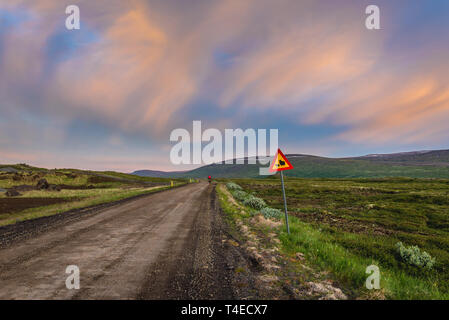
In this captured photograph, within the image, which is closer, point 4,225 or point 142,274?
point 142,274

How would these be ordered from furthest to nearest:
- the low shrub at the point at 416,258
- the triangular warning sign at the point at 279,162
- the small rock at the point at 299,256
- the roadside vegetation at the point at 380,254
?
the triangular warning sign at the point at 279,162 → the low shrub at the point at 416,258 → the small rock at the point at 299,256 → the roadside vegetation at the point at 380,254

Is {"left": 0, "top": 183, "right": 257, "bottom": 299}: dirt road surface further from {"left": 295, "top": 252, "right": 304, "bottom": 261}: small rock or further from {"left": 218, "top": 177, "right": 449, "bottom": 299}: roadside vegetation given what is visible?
{"left": 218, "top": 177, "right": 449, "bottom": 299}: roadside vegetation

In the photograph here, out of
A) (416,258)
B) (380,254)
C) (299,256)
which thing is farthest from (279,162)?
(416,258)

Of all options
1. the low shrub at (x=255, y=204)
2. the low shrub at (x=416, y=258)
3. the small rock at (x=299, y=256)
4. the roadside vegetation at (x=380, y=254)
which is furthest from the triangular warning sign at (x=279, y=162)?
the low shrub at (x=255, y=204)

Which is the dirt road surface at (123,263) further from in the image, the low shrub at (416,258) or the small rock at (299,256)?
the low shrub at (416,258)

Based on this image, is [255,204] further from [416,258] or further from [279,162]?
[416,258]

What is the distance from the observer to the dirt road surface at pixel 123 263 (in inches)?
159

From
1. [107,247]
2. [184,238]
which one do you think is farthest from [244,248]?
[107,247]

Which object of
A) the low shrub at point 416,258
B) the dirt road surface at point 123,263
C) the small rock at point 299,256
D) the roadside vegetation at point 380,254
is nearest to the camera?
the dirt road surface at point 123,263

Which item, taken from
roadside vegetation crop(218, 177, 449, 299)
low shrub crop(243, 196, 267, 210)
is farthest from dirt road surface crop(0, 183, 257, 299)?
low shrub crop(243, 196, 267, 210)

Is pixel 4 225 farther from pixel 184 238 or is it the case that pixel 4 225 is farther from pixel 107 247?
pixel 184 238

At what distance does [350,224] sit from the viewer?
14766 millimetres
